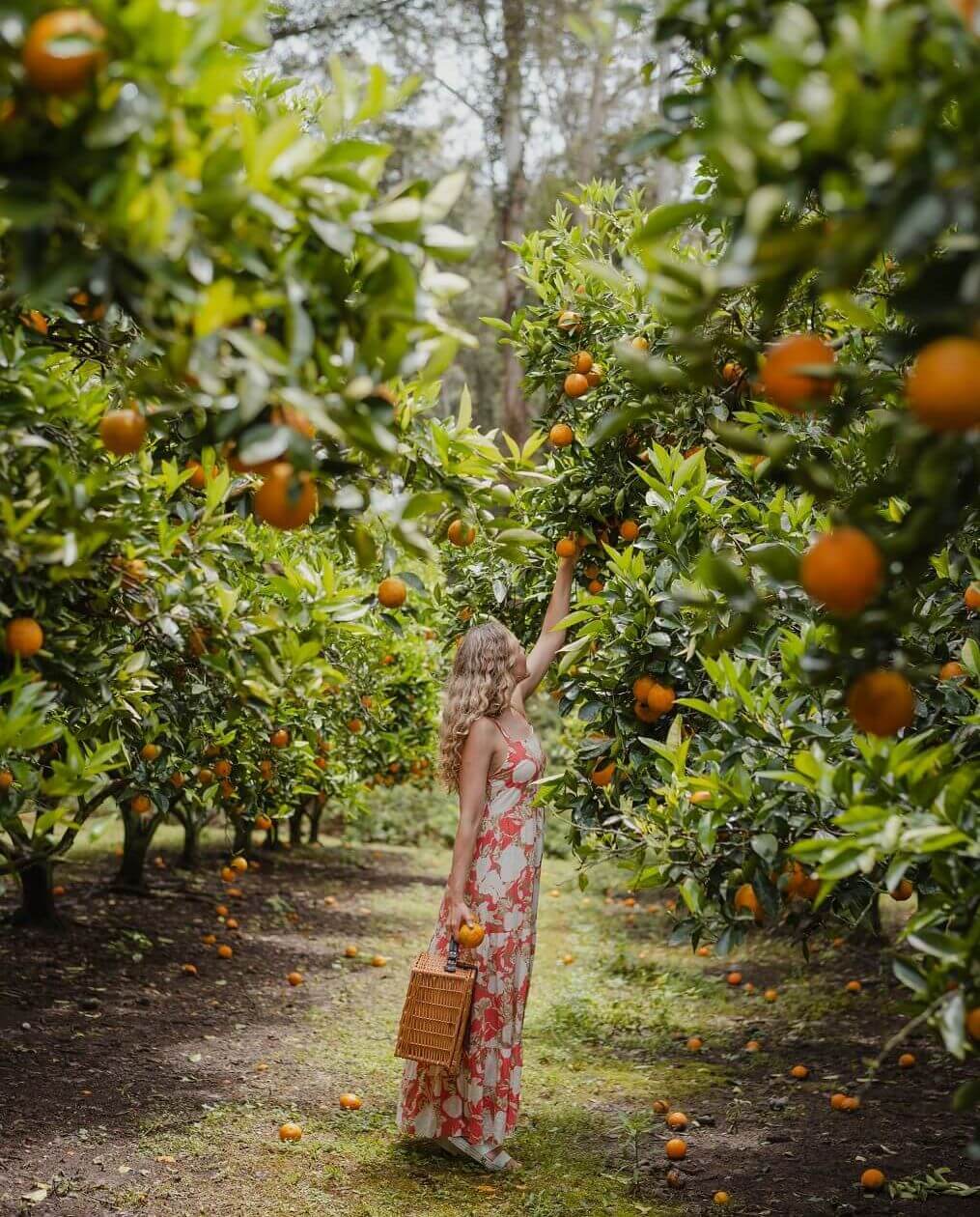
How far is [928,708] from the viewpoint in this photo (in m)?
2.69

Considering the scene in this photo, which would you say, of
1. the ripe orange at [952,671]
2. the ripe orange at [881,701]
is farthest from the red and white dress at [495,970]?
the ripe orange at [881,701]

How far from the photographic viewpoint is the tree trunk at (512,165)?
12.3 m

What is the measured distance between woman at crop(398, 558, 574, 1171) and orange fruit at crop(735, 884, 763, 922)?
1270 millimetres

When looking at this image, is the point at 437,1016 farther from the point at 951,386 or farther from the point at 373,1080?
the point at 951,386

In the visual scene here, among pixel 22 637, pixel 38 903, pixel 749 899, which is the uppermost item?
pixel 22 637

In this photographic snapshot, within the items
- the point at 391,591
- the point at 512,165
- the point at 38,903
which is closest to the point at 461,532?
the point at 391,591

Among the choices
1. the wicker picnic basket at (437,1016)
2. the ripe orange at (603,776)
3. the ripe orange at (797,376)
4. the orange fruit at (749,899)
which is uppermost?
the ripe orange at (797,376)

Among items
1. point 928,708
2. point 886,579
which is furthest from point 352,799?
point 886,579

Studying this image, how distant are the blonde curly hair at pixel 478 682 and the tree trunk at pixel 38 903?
3.45 meters

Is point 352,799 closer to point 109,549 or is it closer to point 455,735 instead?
point 455,735

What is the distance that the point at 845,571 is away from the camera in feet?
4.25

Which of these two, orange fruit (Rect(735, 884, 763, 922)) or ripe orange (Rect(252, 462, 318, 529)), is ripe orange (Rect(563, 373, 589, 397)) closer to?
orange fruit (Rect(735, 884, 763, 922))

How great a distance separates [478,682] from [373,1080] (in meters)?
2.09

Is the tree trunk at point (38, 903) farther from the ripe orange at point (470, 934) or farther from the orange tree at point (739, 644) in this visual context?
the orange tree at point (739, 644)
